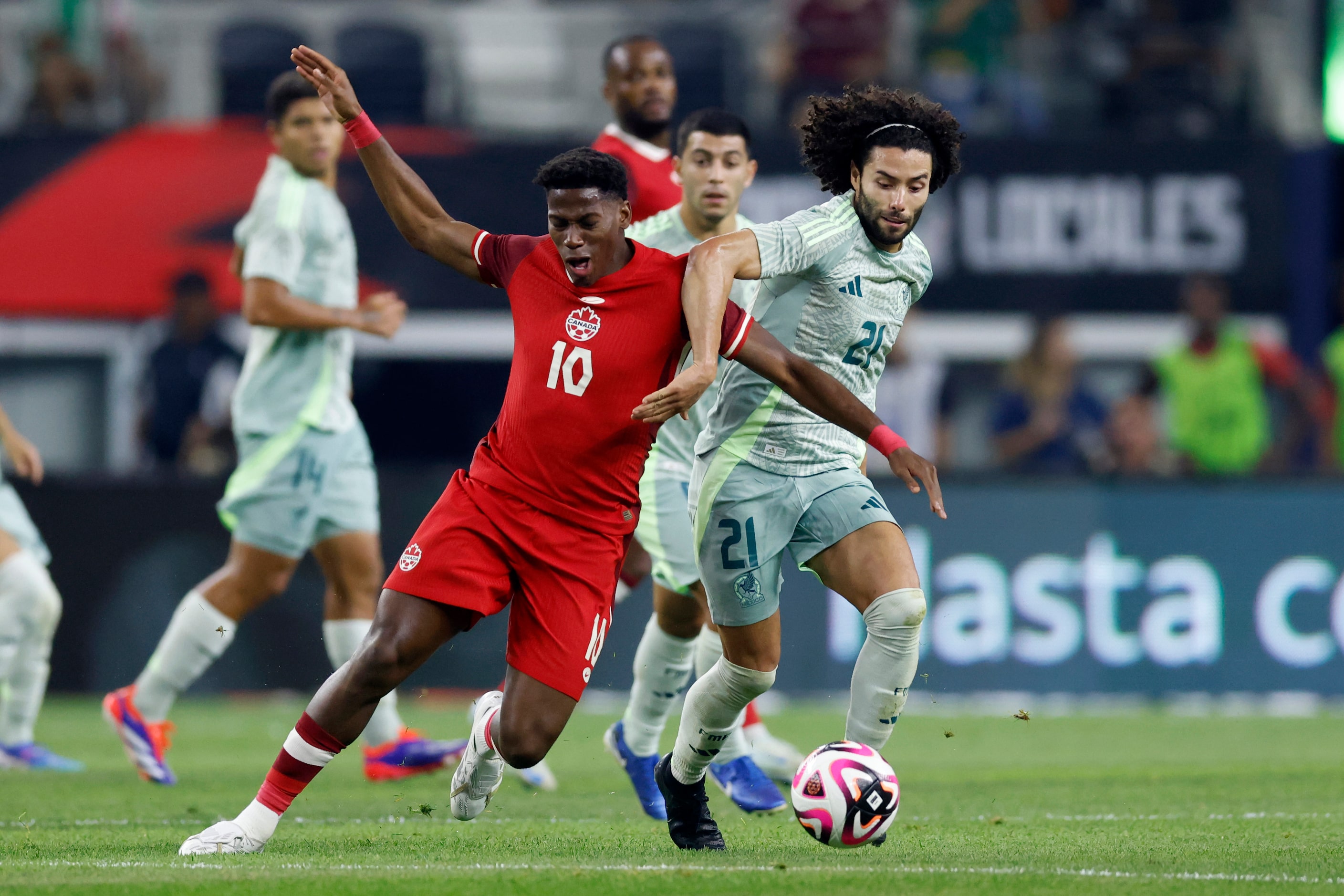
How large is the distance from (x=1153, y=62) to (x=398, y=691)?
8.30 metres

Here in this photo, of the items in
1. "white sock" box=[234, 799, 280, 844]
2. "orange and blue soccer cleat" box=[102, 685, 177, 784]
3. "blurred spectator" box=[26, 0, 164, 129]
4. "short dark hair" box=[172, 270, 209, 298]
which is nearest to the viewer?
"white sock" box=[234, 799, 280, 844]

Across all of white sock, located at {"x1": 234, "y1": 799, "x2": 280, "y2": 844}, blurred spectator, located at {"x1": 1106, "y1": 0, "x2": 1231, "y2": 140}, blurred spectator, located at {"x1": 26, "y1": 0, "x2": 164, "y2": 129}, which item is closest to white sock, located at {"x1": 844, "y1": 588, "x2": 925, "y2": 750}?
white sock, located at {"x1": 234, "y1": 799, "x2": 280, "y2": 844}

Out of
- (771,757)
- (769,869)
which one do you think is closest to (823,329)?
(769,869)

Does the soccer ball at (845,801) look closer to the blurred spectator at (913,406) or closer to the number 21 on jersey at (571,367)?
the number 21 on jersey at (571,367)

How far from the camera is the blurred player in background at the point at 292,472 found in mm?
8000

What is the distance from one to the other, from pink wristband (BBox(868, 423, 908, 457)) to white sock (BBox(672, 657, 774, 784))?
0.85 metres

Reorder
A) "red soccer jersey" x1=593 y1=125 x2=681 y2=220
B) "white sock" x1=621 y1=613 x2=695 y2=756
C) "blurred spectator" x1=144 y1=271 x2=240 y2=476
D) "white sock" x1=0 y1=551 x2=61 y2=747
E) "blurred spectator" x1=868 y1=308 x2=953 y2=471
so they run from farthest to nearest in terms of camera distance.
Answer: "blurred spectator" x1=868 y1=308 x2=953 y2=471
"blurred spectator" x1=144 y1=271 x2=240 y2=476
"white sock" x1=0 y1=551 x2=61 y2=747
"red soccer jersey" x1=593 y1=125 x2=681 y2=220
"white sock" x1=621 y1=613 x2=695 y2=756

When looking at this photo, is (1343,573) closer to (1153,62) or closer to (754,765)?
Answer: (1153,62)

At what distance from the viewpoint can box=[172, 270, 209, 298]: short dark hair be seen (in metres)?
13.0

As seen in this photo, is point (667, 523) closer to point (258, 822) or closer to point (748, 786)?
point (748, 786)

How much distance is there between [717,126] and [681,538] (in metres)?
1.58

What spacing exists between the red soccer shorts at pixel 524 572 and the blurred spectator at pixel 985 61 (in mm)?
Result: 10049

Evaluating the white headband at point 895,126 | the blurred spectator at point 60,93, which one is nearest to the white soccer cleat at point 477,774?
the white headband at point 895,126

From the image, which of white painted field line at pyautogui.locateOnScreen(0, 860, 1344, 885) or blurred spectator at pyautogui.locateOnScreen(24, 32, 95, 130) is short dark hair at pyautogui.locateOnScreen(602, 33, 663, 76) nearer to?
white painted field line at pyautogui.locateOnScreen(0, 860, 1344, 885)
